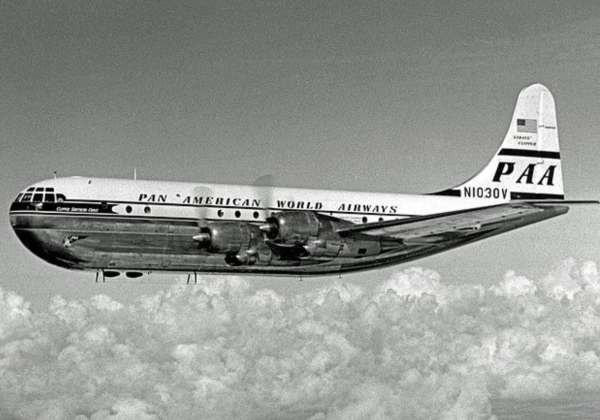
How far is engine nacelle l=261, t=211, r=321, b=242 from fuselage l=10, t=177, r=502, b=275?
0.13m

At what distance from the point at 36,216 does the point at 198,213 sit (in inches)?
222

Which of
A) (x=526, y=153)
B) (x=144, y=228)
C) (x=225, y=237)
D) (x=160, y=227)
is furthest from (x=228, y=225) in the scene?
(x=526, y=153)

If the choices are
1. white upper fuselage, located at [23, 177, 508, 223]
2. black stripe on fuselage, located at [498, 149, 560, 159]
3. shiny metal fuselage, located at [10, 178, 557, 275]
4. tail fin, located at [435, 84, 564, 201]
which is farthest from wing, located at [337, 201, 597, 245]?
black stripe on fuselage, located at [498, 149, 560, 159]

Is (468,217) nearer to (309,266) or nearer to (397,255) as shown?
(397,255)

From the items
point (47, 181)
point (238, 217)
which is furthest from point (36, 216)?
point (238, 217)

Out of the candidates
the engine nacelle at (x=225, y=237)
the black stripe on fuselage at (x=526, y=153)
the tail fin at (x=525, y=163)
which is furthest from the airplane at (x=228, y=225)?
the black stripe on fuselage at (x=526, y=153)

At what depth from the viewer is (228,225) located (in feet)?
104

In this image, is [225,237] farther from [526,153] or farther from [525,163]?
[526,153]

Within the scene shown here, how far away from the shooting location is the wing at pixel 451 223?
1337 inches

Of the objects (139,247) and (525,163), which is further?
(525,163)

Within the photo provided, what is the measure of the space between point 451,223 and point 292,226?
22.4ft

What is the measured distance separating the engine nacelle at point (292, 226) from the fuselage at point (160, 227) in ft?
0.44

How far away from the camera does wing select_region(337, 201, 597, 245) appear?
3397 centimetres

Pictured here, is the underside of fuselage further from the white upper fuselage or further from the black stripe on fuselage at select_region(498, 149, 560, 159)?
the black stripe on fuselage at select_region(498, 149, 560, 159)
